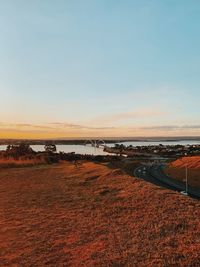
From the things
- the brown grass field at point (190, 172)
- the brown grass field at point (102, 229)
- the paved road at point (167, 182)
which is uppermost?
the brown grass field at point (102, 229)

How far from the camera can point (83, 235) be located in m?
11.3

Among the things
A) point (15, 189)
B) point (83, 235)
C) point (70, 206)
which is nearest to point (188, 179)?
point (15, 189)

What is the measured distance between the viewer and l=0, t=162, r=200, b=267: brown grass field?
908cm

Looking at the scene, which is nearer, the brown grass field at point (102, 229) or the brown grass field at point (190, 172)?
the brown grass field at point (102, 229)

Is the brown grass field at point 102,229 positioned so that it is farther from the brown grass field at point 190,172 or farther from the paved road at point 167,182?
the brown grass field at point 190,172

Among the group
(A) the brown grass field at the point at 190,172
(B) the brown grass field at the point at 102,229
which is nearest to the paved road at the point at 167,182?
(A) the brown grass field at the point at 190,172

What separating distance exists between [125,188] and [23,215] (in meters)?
5.82

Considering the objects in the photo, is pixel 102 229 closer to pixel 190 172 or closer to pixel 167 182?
pixel 167 182

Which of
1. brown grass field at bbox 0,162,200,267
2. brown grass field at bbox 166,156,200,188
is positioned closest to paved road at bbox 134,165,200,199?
→ brown grass field at bbox 166,156,200,188

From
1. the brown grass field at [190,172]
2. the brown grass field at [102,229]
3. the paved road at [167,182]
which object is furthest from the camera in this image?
the brown grass field at [190,172]

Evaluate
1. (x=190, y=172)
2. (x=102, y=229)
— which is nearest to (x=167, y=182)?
(x=190, y=172)

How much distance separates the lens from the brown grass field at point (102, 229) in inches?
357

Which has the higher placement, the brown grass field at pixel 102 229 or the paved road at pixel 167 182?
the brown grass field at pixel 102 229

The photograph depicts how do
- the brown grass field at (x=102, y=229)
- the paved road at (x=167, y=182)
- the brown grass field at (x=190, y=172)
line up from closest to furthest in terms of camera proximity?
the brown grass field at (x=102, y=229) → the paved road at (x=167, y=182) → the brown grass field at (x=190, y=172)
